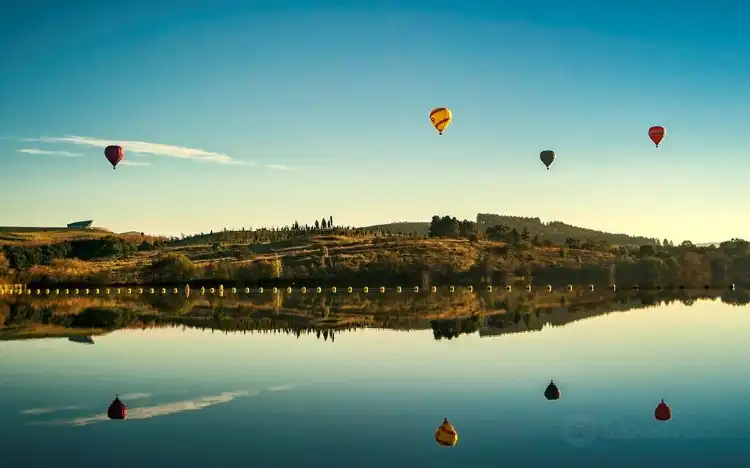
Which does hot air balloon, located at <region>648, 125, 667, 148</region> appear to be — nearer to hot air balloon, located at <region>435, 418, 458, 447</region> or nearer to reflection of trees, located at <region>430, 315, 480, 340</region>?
reflection of trees, located at <region>430, 315, 480, 340</region>

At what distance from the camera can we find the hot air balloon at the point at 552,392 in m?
26.1

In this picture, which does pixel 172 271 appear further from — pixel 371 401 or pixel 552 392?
pixel 552 392

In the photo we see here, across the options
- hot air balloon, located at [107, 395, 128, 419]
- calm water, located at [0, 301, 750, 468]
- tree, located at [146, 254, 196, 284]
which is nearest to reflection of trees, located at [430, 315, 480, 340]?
calm water, located at [0, 301, 750, 468]

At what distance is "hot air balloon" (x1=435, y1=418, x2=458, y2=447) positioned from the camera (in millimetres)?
19844

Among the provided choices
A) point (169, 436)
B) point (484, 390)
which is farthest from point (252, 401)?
point (484, 390)

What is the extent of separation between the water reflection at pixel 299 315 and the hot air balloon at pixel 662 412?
68.3 feet

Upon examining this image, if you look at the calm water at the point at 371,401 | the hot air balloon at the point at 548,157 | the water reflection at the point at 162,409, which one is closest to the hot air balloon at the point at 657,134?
the hot air balloon at the point at 548,157

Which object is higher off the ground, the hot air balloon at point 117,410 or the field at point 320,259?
the field at point 320,259

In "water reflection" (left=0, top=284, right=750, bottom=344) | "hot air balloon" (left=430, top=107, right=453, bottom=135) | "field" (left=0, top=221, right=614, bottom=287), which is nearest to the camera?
"water reflection" (left=0, top=284, right=750, bottom=344)

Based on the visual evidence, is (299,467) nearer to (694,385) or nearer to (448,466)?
(448,466)

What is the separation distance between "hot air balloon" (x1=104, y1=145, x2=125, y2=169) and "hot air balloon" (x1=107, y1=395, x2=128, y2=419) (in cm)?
5757

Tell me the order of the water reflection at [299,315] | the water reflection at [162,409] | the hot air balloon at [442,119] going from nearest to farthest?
the water reflection at [162,409], the water reflection at [299,315], the hot air balloon at [442,119]

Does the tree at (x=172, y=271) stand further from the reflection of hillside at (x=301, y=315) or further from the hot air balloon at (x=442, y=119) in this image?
the hot air balloon at (x=442, y=119)

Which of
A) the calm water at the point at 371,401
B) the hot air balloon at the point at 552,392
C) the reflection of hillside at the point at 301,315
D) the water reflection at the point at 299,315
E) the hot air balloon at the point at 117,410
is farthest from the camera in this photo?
the reflection of hillside at the point at 301,315
